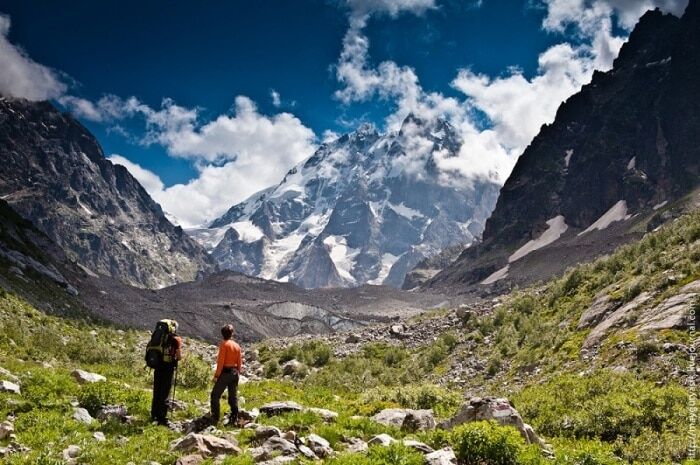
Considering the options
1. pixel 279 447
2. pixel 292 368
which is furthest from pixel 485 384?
pixel 279 447

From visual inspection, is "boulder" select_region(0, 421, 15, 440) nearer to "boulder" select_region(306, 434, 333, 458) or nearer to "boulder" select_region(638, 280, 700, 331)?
"boulder" select_region(306, 434, 333, 458)

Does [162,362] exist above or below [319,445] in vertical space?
above

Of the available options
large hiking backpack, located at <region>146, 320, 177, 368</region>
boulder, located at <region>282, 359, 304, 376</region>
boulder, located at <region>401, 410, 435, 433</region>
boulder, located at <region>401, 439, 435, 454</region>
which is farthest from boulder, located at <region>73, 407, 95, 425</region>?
boulder, located at <region>282, 359, 304, 376</region>

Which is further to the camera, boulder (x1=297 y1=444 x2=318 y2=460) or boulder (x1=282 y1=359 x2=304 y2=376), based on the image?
boulder (x1=282 y1=359 x2=304 y2=376)

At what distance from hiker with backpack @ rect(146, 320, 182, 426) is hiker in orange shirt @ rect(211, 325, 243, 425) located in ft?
3.82

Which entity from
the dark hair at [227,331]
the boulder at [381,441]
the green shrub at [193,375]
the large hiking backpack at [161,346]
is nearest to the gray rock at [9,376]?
the large hiking backpack at [161,346]

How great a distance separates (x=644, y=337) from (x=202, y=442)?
15.6 meters

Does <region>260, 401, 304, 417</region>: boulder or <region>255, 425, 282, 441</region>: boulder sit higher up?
<region>260, 401, 304, 417</region>: boulder

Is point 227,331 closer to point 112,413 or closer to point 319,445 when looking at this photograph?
point 112,413

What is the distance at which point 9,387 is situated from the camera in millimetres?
13445

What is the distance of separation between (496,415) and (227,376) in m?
7.12

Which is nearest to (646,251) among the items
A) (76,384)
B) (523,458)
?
(523,458)

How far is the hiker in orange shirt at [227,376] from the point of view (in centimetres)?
1388

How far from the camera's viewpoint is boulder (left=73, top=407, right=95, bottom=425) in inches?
488
